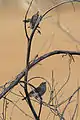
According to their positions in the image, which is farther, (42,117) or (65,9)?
(65,9)

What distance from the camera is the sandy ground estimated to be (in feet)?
9.50

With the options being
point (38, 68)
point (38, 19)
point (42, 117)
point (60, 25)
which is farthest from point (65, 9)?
→ point (38, 19)

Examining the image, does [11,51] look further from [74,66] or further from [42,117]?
[42,117]

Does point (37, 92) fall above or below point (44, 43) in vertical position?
below

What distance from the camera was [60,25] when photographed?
10.8ft

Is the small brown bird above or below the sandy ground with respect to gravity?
below

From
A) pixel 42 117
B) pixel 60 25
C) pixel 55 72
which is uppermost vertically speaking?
pixel 60 25

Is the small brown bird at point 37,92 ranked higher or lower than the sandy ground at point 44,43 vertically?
lower

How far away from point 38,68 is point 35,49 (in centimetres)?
21

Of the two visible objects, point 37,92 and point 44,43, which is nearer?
point 37,92

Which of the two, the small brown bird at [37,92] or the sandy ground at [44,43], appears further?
the sandy ground at [44,43]

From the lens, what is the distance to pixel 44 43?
315 centimetres

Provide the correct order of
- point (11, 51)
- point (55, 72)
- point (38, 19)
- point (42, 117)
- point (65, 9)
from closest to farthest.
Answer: point (38, 19) → point (42, 117) → point (55, 72) → point (11, 51) → point (65, 9)

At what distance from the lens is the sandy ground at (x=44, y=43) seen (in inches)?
114
